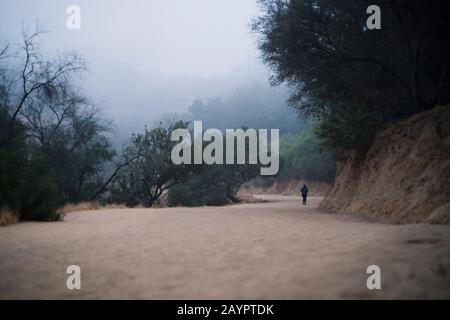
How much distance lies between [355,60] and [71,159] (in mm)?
19564

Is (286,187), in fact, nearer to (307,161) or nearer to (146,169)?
(307,161)

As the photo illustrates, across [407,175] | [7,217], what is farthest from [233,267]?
[407,175]

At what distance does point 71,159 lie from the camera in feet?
78.8

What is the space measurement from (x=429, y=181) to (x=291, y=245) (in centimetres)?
724

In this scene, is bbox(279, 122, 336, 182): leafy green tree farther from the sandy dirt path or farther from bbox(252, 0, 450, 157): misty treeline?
the sandy dirt path

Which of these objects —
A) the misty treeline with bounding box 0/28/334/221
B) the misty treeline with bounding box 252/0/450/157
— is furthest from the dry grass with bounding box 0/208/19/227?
the misty treeline with bounding box 252/0/450/157

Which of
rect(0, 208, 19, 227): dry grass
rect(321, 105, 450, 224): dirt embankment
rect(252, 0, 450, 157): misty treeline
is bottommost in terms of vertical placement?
rect(0, 208, 19, 227): dry grass

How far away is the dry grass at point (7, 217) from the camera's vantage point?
1053 centimetres

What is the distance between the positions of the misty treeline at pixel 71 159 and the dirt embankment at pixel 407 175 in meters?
9.71

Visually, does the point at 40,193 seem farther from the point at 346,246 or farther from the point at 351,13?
the point at 351,13

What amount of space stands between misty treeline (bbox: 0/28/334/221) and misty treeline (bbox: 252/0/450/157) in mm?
8209

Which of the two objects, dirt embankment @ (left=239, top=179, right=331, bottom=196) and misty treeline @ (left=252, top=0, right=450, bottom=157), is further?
dirt embankment @ (left=239, top=179, right=331, bottom=196)

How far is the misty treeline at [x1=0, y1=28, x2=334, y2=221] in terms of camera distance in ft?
41.1

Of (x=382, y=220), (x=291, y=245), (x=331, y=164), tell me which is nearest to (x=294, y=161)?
(x=331, y=164)
